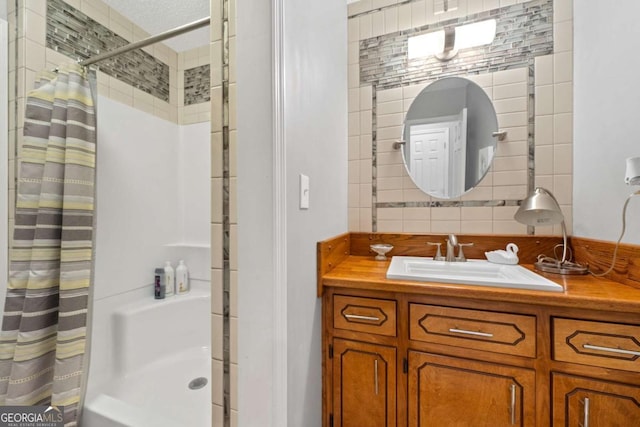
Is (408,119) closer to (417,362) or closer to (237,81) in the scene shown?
(237,81)

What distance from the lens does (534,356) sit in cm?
84

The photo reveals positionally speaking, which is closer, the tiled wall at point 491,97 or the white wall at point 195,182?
the tiled wall at point 491,97

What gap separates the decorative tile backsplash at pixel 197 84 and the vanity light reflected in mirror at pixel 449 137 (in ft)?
4.41

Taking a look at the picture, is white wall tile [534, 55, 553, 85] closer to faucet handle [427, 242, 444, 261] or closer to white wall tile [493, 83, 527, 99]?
white wall tile [493, 83, 527, 99]

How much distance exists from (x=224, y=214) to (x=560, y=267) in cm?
137

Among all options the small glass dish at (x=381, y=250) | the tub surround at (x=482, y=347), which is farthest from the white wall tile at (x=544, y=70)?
the small glass dish at (x=381, y=250)

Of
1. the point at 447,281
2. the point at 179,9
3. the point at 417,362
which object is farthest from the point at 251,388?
the point at 179,9

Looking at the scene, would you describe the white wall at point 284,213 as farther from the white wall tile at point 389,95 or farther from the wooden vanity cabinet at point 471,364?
the white wall tile at point 389,95

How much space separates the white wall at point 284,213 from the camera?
2.21ft

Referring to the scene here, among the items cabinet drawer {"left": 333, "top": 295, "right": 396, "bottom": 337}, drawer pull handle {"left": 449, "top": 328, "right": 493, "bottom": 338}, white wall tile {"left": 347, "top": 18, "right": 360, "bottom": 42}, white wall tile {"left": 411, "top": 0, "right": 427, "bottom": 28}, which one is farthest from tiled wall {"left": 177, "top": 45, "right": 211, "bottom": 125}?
drawer pull handle {"left": 449, "top": 328, "right": 493, "bottom": 338}

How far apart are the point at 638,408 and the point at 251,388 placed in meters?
1.13

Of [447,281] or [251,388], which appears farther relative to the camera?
[447,281]

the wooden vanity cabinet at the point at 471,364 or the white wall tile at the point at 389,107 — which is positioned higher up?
the white wall tile at the point at 389,107

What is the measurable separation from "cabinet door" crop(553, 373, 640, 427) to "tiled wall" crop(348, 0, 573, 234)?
707mm
